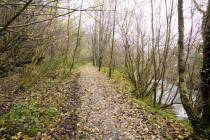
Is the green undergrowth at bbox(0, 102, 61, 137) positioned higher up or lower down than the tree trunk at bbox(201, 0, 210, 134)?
lower down

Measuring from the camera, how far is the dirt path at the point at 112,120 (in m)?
6.75

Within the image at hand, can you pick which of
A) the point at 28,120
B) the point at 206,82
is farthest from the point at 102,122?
the point at 206,82

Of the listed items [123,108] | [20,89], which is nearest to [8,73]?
[20,89]

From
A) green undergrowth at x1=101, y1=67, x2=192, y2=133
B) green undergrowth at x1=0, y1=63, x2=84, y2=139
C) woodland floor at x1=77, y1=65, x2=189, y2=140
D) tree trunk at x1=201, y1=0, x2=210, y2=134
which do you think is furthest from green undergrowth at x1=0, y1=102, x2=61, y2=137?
tree trunk at x1=201, y1=0, x2=210, y2=134

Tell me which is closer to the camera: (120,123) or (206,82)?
(206,82)

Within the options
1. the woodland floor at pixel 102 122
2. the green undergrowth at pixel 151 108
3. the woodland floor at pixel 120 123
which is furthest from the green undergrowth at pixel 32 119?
the green undergrowth at pixel 151 108

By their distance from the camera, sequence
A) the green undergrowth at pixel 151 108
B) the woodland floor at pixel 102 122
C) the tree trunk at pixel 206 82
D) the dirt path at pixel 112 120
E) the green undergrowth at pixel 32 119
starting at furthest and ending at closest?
the green undergrowth at pixel 151 108 → the dirt path at pixel 112 120 → the woodland floor at pixel 102 122 → the green undergrowth at pixel 32 119 → the tree trunk at pixel 206 82

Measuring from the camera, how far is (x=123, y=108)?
9492mm

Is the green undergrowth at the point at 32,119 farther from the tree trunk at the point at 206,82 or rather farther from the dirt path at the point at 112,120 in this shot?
the tree trunk at the point at 206,82

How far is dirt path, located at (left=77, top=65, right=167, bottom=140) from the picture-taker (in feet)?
22.1

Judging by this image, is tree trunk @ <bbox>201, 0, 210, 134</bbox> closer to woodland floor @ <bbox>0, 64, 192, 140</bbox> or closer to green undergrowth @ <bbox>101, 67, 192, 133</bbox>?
woodland floor @ <bbox>0, 64, 192, 140</bbox>

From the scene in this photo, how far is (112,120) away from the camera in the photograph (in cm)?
804


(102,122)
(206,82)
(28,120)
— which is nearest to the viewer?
(206,82)

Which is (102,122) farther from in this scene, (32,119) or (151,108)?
(151,108)
